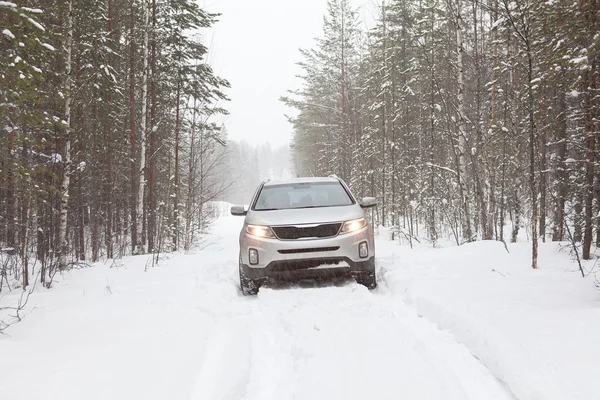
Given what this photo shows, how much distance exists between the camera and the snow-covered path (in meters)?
2.87

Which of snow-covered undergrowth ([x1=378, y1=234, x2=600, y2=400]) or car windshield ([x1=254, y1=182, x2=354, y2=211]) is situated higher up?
car windshield ([x1=254, y1=182, x2=354, y2=211])

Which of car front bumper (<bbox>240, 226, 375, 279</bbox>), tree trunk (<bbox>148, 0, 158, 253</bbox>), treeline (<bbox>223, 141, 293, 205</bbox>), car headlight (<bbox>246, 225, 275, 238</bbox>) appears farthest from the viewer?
treeline (<bbox>223, 141, 293, 205</bbox>)

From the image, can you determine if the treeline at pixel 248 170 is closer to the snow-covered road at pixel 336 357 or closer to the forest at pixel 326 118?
the forest at pixel 326 118

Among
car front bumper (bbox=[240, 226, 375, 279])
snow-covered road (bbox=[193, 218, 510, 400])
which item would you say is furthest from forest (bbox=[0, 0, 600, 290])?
snow-covered road (bbox=[193, 218, 510, 400])

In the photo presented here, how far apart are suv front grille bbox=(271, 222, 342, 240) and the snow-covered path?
846mm

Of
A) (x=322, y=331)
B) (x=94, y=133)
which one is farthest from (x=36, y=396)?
(x=94, y=133)

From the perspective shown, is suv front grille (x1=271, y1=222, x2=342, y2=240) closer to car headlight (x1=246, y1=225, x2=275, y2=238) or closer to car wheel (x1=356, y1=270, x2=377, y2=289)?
car headlight (x1=246, y1=225, x2=275, y2=238)

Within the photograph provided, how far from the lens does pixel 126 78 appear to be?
17.7 meters

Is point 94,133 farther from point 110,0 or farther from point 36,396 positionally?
point 36,396

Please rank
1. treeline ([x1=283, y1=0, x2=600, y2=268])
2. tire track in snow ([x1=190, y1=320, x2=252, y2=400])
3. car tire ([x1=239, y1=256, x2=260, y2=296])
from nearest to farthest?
tire track in snow ([x1=190, y1=320, x2=252, y2=400]) < car tire ([x1=239, y1=256, x2=260, y2=296]) < treeline ([x1=283, y1=0, x2=600, y2=268])

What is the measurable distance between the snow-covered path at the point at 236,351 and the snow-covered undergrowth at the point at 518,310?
0.73 feet

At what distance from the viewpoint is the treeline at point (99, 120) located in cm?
841

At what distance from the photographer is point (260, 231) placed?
598cm

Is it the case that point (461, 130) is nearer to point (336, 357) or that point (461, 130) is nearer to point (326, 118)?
point (336, 357)
